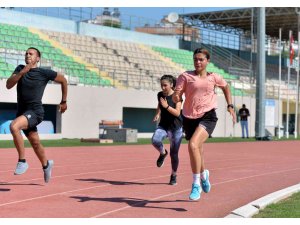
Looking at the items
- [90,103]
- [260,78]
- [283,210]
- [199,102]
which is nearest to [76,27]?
[90,103]

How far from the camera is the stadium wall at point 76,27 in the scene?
3616 centimetres

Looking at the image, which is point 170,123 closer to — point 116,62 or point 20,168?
point 20,168


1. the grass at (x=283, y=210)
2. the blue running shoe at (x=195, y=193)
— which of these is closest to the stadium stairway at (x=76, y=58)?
the blue running shoe at (x=195, y=193)

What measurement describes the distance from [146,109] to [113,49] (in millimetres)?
6119

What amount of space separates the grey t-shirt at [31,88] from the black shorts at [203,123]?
225 cm

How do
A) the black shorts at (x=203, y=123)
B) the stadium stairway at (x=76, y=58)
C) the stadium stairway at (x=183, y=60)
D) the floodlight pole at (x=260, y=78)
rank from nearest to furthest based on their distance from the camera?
1. the black shorts at (x=203, y=123)
2. the stadium stairway at (x=76, y=58)
3. the floodlight pole at (x=260, y=78)
4. the stadium stairway at (x=183, y=60)

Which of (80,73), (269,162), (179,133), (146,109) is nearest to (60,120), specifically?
(80,73)

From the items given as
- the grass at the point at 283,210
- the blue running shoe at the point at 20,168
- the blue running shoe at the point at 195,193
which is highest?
the blue running shoe at the point at 20,168

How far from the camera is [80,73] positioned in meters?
30.8

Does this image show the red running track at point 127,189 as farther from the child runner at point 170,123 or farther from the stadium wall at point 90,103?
the stadium wall at point 90,103

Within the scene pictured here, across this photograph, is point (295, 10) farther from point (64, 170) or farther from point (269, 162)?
point (64, 170)

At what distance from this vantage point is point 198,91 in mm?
7652

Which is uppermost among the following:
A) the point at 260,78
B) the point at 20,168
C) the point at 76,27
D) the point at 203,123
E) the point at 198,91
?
the point at 76,27

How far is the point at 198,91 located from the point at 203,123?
0.41m
